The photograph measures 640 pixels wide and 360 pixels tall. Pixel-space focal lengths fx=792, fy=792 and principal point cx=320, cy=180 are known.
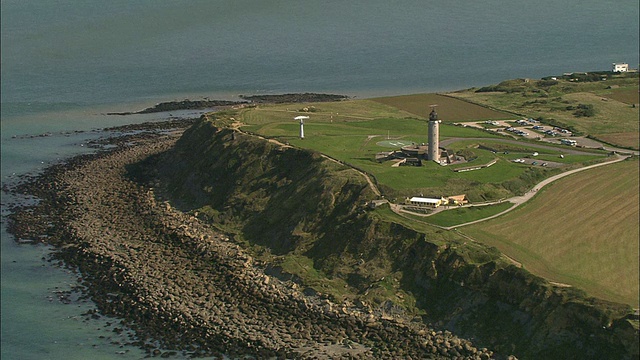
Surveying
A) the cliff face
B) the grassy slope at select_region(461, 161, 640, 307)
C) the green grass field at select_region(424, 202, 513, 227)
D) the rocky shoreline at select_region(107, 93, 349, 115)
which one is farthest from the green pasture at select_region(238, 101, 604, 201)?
the rocky shoreline at select_region(107, 93, 349, 115)

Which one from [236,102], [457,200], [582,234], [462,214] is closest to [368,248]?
[462,214]

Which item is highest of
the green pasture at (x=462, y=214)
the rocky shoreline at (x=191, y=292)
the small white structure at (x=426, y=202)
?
the small white structure at (x=426, y=202)

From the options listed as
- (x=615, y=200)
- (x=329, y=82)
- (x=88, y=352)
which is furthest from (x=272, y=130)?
(x=329, y=82)

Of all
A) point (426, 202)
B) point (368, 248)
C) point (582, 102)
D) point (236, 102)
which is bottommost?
point (368, 248)

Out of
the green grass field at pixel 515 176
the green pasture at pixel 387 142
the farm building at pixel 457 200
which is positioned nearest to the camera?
the green grass field at pixel 515 176

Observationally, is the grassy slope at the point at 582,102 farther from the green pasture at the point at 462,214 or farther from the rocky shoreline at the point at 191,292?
the rocky shoreline at the point at 191,292

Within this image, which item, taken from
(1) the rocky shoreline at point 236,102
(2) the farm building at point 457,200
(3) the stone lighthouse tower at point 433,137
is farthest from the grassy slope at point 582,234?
(1) the rocky shoreline at point 236,102

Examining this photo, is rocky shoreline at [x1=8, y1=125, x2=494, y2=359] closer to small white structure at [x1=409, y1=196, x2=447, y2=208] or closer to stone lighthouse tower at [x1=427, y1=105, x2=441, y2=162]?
small white structure at [x1=409, y1=196, x2=447, y2=208]

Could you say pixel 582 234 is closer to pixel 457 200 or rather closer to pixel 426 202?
pixel 457 200
